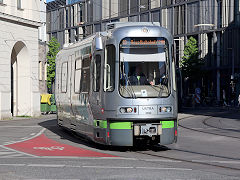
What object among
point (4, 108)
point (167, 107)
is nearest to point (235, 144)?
point (167, 107)

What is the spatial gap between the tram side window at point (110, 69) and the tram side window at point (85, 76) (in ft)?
4.58

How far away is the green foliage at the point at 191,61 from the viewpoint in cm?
6075

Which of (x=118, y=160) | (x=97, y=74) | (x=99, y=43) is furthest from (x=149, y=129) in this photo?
(x=99, y=43)

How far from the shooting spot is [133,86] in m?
12.4

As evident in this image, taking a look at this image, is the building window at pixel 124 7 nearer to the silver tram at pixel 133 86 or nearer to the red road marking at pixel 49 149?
the red road marking at pixel 49 149

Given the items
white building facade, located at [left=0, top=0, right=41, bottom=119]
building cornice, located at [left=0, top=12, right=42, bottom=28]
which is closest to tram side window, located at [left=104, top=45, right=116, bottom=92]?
building cornice, located at [left=0, top=12, right=42, bottom=28]

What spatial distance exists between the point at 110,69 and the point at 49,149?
8.95 feet

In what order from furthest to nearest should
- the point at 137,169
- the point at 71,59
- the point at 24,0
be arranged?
the point at 24,0 < the point at 71,59 < the point at 137,169

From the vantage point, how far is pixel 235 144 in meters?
14.7

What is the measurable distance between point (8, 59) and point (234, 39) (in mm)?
35303

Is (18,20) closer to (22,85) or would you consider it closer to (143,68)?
(22,85)

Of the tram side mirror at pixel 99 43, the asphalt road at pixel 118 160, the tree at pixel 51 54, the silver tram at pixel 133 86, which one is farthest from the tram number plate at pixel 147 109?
the tree at pixel 51 54

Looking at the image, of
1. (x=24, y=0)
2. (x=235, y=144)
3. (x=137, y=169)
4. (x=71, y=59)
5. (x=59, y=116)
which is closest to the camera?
(x=137, y=169)

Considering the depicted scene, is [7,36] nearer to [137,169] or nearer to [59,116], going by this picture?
[59,116]
